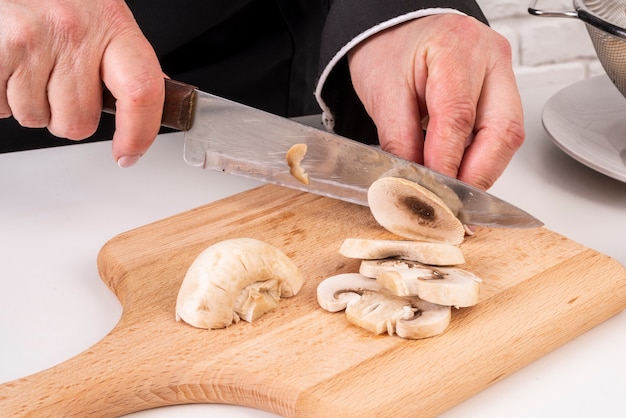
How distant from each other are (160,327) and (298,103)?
2.97 ft

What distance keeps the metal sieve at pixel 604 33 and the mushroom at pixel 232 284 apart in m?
0.64

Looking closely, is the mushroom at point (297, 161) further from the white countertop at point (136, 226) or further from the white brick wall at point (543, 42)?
the white brick wall at point (543, 42)

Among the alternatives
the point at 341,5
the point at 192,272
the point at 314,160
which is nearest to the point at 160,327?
the point at 192,272

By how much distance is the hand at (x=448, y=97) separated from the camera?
115 cm

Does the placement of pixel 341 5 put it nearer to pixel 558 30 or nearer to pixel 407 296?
pixel 407 296

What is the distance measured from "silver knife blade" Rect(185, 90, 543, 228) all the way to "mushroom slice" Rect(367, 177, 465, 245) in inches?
1.1

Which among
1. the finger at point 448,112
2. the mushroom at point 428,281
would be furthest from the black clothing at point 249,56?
the mushroom at point 428,281

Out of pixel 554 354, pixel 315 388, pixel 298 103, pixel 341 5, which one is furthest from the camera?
pixel 298 103

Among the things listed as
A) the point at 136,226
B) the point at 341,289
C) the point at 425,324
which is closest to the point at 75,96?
the point at 136,226

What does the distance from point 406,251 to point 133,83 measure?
15.6 inches

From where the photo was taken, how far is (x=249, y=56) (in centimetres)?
167

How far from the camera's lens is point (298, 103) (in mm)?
1781

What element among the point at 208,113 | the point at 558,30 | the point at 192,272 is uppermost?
the point at 208,113

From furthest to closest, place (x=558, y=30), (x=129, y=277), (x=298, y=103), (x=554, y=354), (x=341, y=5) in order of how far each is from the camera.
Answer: (x=558, y=30)
(x=298, y=103)
(x=341, y=5)
(x=129, y=277)
(x=554, y=354)
